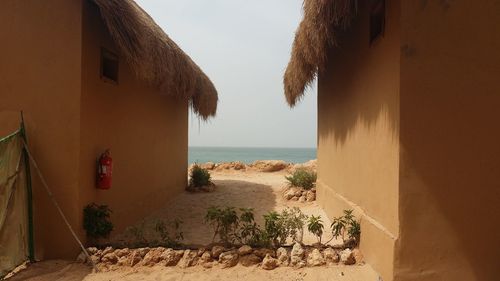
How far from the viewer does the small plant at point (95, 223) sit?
4105mm

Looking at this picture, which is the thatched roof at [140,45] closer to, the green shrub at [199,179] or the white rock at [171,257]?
the white rock at [171,257]

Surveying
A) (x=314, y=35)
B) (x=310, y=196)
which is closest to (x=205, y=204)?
(x=310, y=196)

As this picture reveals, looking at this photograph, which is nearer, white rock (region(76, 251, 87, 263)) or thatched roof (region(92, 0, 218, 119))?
white rock (region(76, 251, 87, 263))

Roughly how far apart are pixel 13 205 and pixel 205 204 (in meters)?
4.25

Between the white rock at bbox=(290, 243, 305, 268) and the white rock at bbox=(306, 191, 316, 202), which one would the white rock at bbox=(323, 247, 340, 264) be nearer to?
the white rock at bbox=(290, 243, 305, 268)

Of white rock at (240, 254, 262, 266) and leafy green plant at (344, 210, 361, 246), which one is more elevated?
leafy green plant at (344, 210, 361, 246)

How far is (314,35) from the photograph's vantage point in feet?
13.8

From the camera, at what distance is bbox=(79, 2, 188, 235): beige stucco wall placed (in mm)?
4207

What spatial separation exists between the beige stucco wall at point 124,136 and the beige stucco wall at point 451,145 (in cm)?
349

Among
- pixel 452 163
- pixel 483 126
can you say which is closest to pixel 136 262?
pixel 452 163

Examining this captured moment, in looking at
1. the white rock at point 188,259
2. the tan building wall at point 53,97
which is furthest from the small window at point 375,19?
the tan building wall at point 53,97

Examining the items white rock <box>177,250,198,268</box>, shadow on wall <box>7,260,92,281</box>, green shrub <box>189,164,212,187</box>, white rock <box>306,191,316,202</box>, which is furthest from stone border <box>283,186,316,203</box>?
shadow on wall <box>7,260,92,281</box>

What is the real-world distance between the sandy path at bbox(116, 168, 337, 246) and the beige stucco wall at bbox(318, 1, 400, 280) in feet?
3.04

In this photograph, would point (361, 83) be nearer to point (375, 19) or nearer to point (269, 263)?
point (375, 19)
